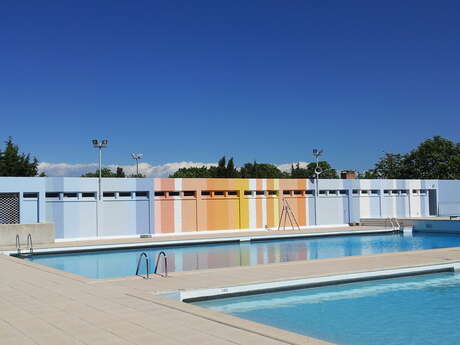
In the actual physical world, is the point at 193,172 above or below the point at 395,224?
above

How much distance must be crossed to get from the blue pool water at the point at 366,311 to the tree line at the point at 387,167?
4094 cm

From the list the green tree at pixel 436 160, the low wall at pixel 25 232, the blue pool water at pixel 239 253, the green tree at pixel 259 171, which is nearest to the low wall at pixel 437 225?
the blue pool water at pixel 239 253

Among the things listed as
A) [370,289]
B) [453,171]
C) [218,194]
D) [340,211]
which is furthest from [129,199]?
[453,171]

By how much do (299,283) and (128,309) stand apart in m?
4.57

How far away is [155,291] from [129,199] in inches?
666

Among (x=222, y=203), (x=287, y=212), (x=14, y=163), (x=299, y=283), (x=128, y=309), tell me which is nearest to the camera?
(x=128, y=309)

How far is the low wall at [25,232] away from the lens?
21281 millimetres

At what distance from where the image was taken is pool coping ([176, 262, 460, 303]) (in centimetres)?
1020

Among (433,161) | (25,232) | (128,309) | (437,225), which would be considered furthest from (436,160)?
(128,309)

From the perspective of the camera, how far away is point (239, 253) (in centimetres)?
2027

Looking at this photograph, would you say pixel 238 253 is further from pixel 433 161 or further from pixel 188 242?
pixel 433 161

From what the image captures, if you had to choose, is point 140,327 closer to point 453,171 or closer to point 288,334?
point 288,334

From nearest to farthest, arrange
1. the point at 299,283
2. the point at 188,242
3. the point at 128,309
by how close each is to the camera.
→ 1. the point at 128,309
2. the point at 299,283
3. the point at 188,242

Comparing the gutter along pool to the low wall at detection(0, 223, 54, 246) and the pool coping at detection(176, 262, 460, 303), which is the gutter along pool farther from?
the pool coping at detection(176, 262, 460, 303)
